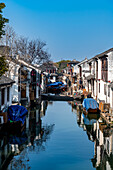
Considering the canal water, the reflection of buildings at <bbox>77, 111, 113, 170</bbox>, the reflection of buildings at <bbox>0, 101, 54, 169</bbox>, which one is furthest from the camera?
the reflection of buildings at <bbox>0, 101, 54, 169</bbox>

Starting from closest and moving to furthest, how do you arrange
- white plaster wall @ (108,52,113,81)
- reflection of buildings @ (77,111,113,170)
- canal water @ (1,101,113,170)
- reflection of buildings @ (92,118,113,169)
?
canal water @ (1,101,113,170), reflection of buildings @ (92,118,113,169), reflection of buildings @ (77,111,113,170), white plaster wall @ (108,52,113,81)

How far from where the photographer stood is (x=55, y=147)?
17078mm

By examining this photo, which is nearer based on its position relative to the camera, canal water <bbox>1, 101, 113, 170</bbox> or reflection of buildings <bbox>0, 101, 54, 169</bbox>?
canal water <bbox>1, 101, 113, 170</bbox>

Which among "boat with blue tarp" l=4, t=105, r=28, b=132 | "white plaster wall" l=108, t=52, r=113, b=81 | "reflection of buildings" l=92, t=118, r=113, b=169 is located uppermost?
"white plaster wall" l=108, t=52, r=113, b=81

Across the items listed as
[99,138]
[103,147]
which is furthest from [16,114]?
[103,147]

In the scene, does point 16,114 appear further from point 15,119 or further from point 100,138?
point 100,138

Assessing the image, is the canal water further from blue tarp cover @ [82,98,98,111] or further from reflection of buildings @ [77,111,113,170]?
blue tarp cover @ [82,98,98,111]

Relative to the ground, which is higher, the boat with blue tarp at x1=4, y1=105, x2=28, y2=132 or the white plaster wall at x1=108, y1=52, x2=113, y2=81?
the white plaster wall at x1=108, y1=52, x2=113, y2=81

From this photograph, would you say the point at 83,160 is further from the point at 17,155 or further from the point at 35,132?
the point at 35,132

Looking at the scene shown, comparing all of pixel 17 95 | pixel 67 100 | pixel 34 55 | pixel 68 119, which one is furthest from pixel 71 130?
pixel 34 55

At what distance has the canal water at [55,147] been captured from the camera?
544 inches

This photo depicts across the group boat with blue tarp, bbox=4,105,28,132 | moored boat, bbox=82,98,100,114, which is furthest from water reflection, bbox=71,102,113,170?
boat with blue tarp, bbox=4,105,28,132

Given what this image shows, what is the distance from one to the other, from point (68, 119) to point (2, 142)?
11.9m

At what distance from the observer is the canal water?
45.4 ft
